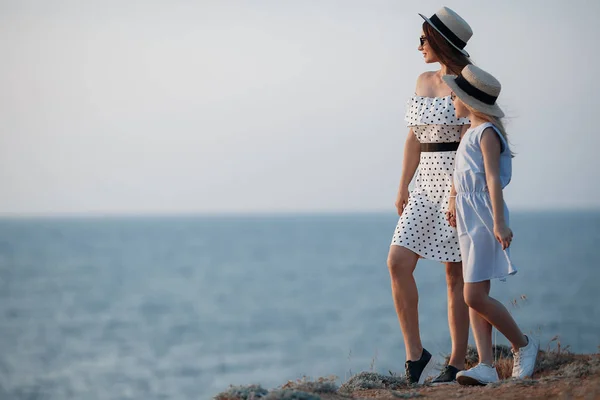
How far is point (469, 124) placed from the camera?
5.20 meters

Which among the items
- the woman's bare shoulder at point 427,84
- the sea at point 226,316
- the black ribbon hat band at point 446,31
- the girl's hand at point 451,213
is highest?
the black ribbon hat band at point 446,31

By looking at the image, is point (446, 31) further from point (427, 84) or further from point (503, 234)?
point (503, 234)

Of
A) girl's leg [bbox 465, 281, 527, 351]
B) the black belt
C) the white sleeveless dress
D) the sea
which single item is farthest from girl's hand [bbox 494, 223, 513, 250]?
the sea

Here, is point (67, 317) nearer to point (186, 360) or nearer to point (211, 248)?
point (186, 360)

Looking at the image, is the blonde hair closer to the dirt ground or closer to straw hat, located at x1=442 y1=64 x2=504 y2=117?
straw hat, located at x1=442 y1=64 x2=504 y2=117

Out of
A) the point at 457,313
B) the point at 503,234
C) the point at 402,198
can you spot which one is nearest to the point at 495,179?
the point at 503,234

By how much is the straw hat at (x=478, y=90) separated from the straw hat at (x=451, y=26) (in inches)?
14.0

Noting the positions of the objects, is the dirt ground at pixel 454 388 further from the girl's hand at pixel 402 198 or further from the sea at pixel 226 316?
the sea at pixel 226 316

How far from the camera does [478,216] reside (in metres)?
4.89

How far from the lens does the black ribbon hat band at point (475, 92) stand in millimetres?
4883

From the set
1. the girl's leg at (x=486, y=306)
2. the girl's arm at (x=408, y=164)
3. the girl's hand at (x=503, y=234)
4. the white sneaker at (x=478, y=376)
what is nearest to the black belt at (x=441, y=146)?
the girl's arm at (x=408, y=164)

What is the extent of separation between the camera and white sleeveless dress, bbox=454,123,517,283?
4859 mm

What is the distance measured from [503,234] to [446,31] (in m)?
1.40

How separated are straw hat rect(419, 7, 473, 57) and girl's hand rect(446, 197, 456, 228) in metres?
1.00
